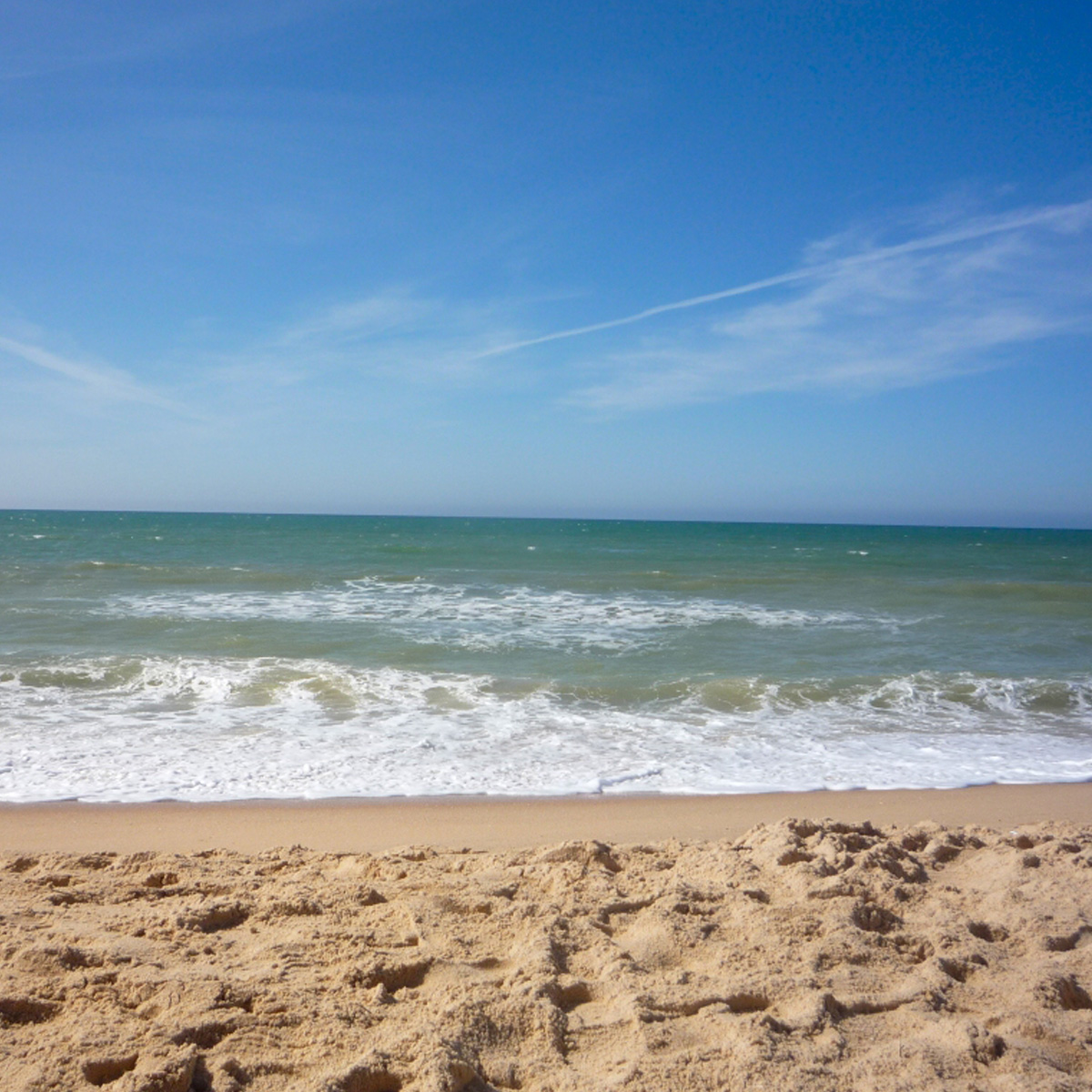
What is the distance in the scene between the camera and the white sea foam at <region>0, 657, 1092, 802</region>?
592 centimetres

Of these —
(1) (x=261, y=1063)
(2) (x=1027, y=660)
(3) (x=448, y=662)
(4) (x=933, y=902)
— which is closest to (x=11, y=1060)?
(1) (x=261, y=1063)

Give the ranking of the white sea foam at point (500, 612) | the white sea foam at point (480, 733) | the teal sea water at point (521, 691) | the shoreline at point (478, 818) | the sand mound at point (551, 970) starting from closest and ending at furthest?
the sand mound at point (551, 970), the shoreline at point (478, 818), the white sea foam at point (480, 733), the teal sea water at point (521, 691), the white sea foam at point (500, 612)

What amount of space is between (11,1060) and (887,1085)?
2533mm

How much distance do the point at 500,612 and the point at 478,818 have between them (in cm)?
1085

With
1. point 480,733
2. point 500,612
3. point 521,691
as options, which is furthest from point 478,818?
point 500,612

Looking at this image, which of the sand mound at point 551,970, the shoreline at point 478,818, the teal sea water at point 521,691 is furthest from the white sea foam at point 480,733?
the sand mound at point 551,970

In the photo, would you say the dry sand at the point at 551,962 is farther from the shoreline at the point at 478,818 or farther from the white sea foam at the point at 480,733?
the white sea foam at the point at 480,733

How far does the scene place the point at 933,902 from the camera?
365 cm

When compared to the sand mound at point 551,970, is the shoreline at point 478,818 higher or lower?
lower

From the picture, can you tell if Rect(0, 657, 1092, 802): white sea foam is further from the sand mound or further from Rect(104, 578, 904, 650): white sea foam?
Rect(104, 578, 904, 650): white sea foam

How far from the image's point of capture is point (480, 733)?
23.9 feet

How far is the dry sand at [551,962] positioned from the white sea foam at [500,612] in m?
7.91

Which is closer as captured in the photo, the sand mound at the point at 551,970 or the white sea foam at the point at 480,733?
the sand mound at the point at 551,970

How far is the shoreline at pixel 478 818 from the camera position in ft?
15.3
